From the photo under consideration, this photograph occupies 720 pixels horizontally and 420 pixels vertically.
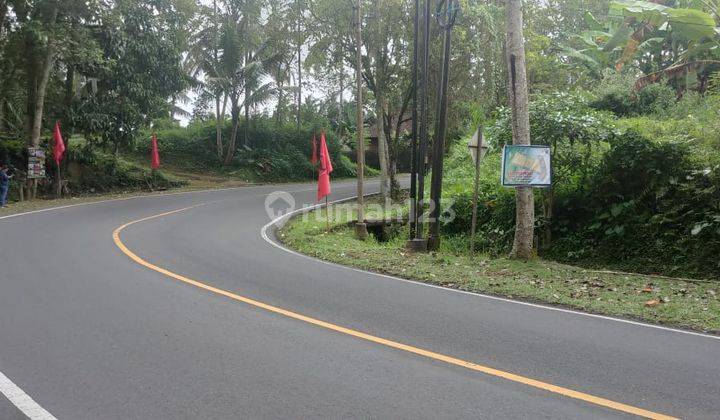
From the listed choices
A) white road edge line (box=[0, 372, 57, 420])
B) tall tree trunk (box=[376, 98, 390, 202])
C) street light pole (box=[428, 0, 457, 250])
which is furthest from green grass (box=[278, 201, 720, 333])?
tall tree trunk (box=[376, 98, 390, 202])

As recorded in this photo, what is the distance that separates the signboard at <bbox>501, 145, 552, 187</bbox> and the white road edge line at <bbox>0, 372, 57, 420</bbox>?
362 inches

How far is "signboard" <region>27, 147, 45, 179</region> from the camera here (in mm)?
22750

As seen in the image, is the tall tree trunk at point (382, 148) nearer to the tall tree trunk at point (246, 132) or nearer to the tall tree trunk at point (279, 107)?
the tall tree trunk at point (279, 107)

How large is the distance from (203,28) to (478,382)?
3550cm

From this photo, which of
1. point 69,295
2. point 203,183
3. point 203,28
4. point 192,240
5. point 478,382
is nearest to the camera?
point 478,382

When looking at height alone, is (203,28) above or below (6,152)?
above

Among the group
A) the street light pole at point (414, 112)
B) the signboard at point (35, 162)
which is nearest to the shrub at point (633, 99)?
the street light pole at point (414, 112)

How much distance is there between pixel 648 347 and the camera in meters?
6.02

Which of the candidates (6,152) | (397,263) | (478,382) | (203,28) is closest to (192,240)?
(397,263)

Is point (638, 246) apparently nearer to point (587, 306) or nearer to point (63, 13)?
point (587, 306)

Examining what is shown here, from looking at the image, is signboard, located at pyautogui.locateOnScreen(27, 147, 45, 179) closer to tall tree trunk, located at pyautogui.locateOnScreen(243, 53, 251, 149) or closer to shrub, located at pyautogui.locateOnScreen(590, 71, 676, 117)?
tall tree trunk, located at pyautogui.locateOnScreen(243, 53, 251, 149)

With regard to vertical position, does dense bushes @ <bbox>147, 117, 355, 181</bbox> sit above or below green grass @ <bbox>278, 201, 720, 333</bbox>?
above

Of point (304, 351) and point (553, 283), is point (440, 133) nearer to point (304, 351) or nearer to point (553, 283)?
point (553, 283)

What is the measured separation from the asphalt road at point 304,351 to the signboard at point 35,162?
48.8 ft
